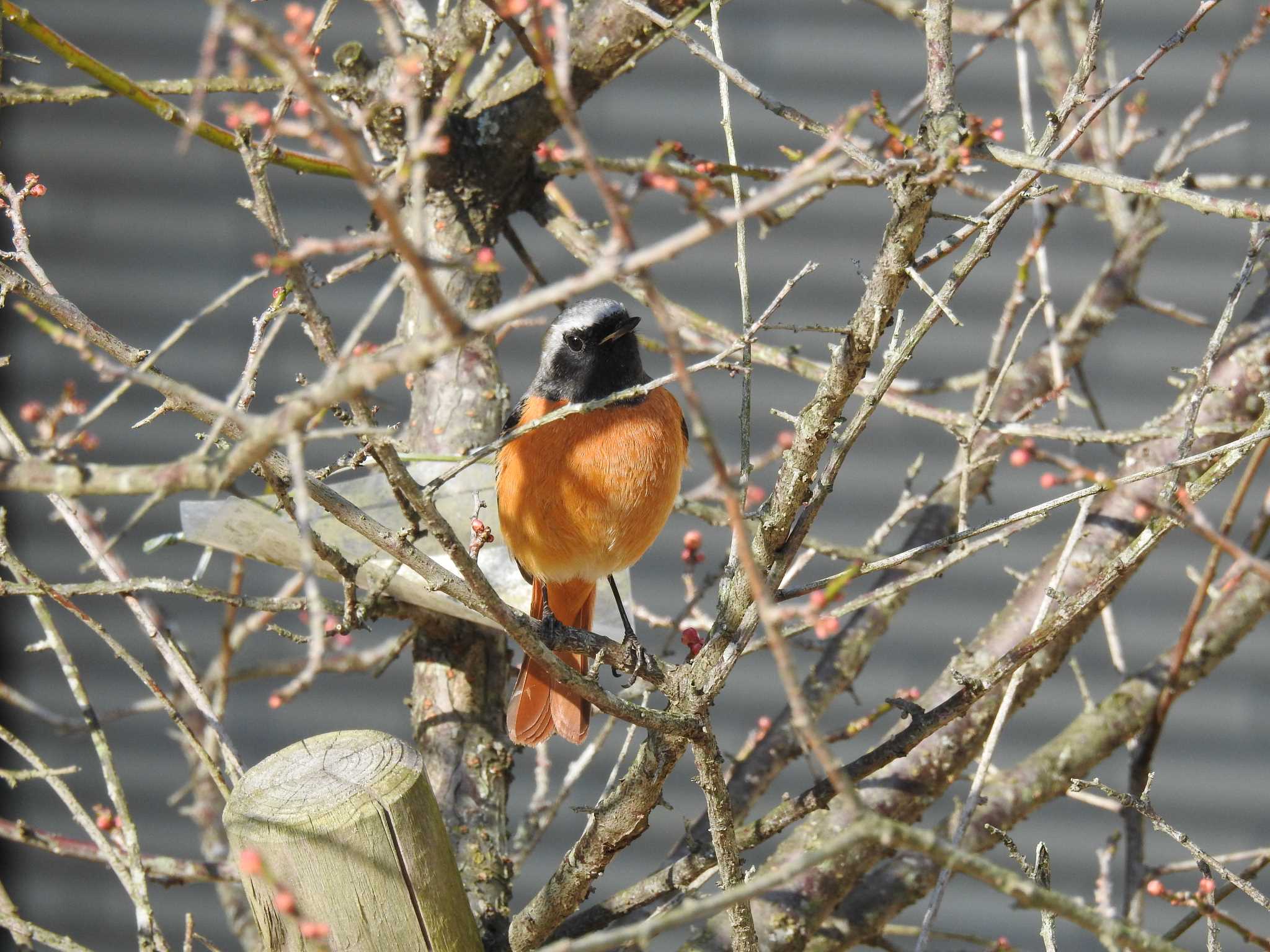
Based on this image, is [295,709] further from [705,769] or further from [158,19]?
[705,769]

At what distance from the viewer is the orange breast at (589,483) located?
10.4 ft

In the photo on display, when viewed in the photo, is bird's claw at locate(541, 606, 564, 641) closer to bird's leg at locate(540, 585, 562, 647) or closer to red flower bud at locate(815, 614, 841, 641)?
bird's leg at locate(540, 585, 562, 647)

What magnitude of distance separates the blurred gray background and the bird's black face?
225 cm

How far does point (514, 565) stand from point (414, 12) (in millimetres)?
1625

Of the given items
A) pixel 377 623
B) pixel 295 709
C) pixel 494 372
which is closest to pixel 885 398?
pixel 494 372

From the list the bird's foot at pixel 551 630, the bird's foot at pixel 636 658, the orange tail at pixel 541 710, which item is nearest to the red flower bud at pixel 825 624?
the bird's foot at pixel 636 658

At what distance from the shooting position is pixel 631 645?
2.66 metres

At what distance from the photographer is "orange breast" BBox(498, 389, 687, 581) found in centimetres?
318

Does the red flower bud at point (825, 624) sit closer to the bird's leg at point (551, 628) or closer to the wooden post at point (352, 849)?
the wooden post at point (352, 849)

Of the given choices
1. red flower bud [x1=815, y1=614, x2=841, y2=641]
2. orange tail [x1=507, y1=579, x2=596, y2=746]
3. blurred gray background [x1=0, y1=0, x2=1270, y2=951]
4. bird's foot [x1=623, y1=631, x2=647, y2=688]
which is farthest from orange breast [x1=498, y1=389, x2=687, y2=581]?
blurred gray background [x1=0, y1=0, x2=1270, y2=951]

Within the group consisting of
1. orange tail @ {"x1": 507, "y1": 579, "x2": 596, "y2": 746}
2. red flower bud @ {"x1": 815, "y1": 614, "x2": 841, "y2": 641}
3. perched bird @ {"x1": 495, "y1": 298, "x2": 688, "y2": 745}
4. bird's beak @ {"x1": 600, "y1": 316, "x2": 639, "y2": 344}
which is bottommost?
red flower bud @ {"x1": 815, "y1": 614, "x2": 841, "y2": 641}

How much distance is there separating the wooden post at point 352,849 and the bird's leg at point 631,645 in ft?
2.01

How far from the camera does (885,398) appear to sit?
3039 mm

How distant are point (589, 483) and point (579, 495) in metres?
0.04
